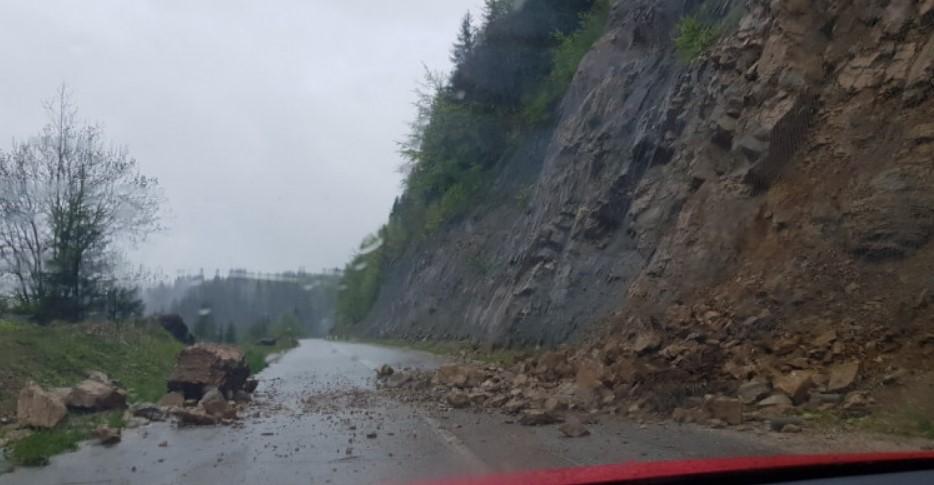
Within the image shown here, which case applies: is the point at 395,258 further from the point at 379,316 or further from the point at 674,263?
the point at 674,263

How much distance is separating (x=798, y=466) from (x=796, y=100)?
12472 mm

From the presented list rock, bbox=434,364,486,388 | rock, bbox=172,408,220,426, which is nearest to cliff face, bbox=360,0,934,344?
rock, bbox=434,364,486,388

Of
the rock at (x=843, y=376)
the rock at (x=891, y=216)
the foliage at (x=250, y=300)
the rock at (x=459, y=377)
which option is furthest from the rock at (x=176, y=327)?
the rock at (x=843, y=376)

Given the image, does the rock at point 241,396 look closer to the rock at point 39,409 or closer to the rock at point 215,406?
the rock at point 215,406

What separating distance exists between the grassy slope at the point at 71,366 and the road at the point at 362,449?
0.57 metres

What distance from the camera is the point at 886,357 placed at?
10867 millimetres

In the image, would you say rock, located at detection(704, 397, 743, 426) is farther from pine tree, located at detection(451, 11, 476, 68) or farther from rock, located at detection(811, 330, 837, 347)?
pine tree, located at detection(451, 11, 476, 68)

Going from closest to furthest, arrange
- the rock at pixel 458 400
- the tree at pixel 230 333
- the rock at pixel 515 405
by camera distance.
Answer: the rock at pixel 515 405 → the rock at pixel 458 400 → the tree at pixel 230 333

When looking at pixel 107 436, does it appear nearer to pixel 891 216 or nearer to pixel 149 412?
pixel 149 412

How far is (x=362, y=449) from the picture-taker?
32.9 feet

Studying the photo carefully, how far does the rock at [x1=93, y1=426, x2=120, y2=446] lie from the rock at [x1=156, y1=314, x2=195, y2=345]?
87.4ft

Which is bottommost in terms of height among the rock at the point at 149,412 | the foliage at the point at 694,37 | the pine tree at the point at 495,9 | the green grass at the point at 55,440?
the green grass at the point at 55,440

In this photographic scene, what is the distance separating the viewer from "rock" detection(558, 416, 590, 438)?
10391 millimetres

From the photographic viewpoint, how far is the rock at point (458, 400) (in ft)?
47.5
